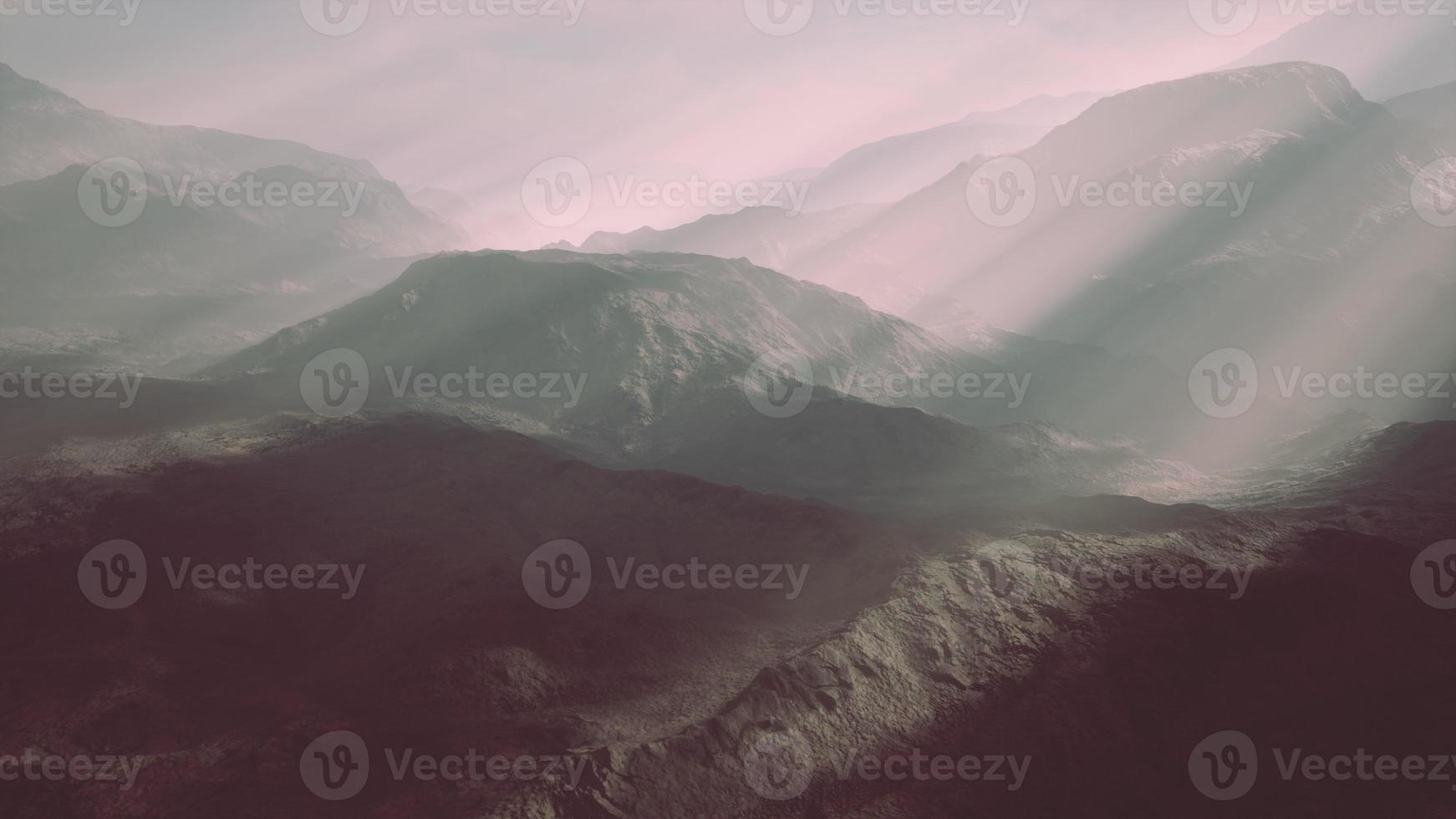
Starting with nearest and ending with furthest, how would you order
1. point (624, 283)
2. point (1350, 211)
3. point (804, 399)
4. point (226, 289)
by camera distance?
1. point (804, 399)
2. point (624, 283)
3. point (1350, 211)
4. point (226, 289)

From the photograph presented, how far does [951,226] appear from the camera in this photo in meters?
197

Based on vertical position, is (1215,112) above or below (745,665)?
above

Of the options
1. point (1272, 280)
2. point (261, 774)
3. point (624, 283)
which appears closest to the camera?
point (261, 774)

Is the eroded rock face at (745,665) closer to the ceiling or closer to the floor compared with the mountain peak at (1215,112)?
closer to the floor

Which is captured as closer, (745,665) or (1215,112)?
(745,665)

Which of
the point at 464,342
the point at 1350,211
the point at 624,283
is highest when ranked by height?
the point at 1350,211

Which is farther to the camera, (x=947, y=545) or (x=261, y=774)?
(x=947, y=545)

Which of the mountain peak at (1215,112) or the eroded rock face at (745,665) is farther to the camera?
the mountain peak at (1215,112)

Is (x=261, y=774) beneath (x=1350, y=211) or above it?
beneath

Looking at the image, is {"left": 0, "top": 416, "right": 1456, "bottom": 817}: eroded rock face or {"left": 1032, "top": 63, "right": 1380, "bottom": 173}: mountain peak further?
{"left": 1032, "top": 63, "right": 1380, "bottom": 173}: mountain peak

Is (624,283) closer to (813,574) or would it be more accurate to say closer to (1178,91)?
(813,574)

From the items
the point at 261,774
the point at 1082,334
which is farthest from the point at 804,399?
the point at 1082,334

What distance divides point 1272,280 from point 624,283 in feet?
377

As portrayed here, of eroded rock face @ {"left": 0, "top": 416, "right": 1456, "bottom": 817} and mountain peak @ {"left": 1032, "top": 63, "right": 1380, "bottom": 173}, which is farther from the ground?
mountain peak @ {"left": 1032, "top": 63, "right": 1380, "bottom": 173}
